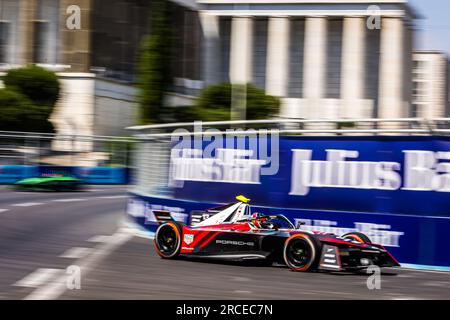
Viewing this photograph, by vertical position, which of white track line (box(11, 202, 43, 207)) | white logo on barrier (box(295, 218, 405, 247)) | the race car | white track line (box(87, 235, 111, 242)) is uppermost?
white logo on barrier (box(295, 218, 405, 247))

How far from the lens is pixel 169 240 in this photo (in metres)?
15.2

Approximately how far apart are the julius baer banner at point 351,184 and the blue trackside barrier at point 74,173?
23.4 meters

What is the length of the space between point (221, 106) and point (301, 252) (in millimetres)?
32128

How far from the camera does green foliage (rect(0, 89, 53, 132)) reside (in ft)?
158

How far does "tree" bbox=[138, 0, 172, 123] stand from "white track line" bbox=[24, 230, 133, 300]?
19.9 metres

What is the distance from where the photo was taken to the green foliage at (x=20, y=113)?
4819 cm

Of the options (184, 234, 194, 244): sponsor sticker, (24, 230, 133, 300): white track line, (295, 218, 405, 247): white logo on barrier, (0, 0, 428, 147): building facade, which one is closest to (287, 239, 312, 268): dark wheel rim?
(295, 218, 405, 247): white logo on barrier

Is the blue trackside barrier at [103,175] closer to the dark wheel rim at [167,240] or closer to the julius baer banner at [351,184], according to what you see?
the julius baer banner at [351,184]

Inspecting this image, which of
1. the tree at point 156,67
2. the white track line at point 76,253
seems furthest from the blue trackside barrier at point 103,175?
the white track line at point 76,253

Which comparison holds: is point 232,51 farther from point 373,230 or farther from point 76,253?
point 76,253

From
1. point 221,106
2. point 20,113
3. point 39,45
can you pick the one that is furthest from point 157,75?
point 39,45

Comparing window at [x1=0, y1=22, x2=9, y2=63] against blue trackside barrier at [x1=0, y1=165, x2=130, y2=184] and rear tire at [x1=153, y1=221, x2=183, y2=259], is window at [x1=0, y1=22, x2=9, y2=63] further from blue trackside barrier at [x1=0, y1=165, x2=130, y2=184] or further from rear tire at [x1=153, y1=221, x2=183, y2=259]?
rear tire at [x1=153, y1=221, x2=183, y2=259]
